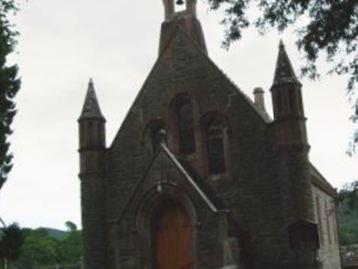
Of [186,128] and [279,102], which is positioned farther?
[186,128]

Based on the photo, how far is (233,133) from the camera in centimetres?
2466

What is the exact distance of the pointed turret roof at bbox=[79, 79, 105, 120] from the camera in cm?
2705

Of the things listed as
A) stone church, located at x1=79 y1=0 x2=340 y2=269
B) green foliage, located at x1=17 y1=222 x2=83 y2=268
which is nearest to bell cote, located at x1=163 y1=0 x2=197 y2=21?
stone church, located at x1=79 y1=0 x2=340 y2=269

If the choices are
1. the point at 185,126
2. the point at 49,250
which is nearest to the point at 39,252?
the point at 49,250

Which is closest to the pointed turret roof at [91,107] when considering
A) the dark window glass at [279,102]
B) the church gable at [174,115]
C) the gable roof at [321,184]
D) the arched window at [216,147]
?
the church gable at [174,115]

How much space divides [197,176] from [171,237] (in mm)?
2600

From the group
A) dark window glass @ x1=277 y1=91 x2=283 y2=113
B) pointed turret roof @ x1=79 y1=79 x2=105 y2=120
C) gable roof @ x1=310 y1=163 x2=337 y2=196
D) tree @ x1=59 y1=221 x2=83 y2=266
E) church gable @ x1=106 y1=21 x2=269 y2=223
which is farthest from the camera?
tree @ x1=59 y1=221 x2=83 y2=266

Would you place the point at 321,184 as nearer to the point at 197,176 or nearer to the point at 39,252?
the point at 197,176

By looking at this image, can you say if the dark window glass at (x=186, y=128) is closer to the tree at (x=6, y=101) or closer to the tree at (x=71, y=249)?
the tree at (x=6, y=101)

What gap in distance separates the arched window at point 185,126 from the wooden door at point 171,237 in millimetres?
2922

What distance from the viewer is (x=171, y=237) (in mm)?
24125

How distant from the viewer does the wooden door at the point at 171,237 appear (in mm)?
23734

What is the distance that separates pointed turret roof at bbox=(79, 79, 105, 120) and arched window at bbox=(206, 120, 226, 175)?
4975mm

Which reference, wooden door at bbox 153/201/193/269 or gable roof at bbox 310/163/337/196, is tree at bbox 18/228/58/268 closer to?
gable roof at bbox 310/163/337/196
